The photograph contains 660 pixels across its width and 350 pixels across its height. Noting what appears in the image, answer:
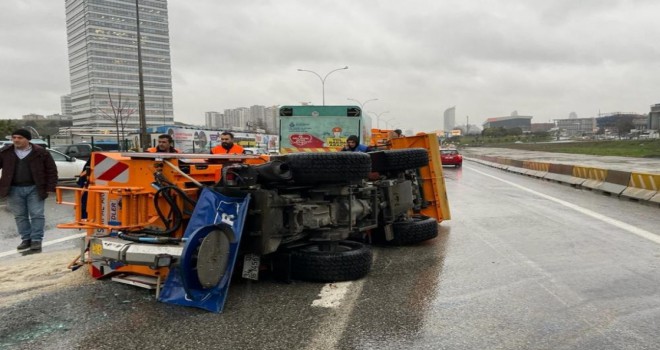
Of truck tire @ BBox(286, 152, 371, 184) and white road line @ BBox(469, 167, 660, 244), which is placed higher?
truck tire @ BBox(286, 152, 371, 184)

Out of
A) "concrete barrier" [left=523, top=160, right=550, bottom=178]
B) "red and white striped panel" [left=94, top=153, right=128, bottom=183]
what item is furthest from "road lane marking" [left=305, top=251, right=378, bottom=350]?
"concrete barrier" [left=523, top=160, right=550, bottom=178]

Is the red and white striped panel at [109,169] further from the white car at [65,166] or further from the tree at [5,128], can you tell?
the tree at [5,128]

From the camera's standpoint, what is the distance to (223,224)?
4.14 m

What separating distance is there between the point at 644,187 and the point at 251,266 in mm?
11388

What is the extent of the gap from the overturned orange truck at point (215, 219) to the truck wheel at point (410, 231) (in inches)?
46.8

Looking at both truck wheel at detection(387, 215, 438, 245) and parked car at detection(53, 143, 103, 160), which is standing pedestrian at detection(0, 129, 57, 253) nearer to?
truck wheel at detection(387, 215, 438, 245)

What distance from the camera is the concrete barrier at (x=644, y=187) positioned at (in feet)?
37.4

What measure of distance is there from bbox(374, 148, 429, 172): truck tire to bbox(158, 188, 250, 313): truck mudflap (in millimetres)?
2593

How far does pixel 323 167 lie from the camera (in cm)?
464

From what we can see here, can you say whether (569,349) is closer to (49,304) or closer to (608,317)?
(608,317)

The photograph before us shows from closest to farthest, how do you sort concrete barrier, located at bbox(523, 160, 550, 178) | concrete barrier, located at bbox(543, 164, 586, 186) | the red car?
concrete barrier, located at bbox(543, 164, 586, 186) < concrete barrier, located at bbox(523, 160, 550, 178) < the red car

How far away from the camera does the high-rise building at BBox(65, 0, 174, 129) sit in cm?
4484

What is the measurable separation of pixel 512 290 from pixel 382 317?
1.51 meters

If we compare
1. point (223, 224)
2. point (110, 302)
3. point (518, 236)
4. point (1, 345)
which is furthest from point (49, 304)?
point (518, 236)
